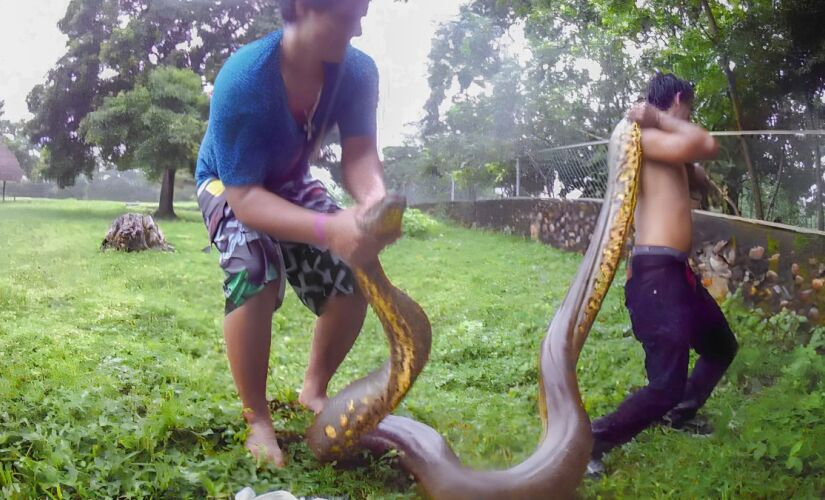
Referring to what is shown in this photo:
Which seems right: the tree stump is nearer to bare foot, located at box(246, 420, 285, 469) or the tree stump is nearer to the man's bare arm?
bare foot, located at box(246, 420, 285, 469)

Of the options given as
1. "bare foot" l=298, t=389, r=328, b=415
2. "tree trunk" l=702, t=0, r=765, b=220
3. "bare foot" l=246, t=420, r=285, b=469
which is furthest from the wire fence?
"bare foot" l=246, t=420, r=285, b=469

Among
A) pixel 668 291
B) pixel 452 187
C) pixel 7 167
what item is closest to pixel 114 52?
pixel 7 167

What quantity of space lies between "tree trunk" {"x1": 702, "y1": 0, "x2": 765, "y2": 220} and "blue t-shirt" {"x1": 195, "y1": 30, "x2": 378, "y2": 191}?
910mm

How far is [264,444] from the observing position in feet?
6.07

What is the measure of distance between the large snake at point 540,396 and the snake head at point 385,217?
126 mm

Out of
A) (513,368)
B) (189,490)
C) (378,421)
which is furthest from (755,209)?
(189,490)

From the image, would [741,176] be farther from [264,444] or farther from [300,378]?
[264,444]

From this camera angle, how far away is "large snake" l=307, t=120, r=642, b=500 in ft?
5.48

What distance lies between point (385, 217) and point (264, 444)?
28.9 inches

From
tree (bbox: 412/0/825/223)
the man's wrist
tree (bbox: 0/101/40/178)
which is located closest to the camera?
the man's wrist

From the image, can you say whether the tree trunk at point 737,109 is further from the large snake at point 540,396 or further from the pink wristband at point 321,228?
the pink wristband at point 321,228

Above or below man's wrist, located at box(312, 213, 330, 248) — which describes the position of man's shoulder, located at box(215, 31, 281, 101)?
above

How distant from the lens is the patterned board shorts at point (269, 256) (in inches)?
69.1

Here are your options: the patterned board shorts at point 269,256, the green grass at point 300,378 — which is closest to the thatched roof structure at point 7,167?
the green grass at point 300,378
